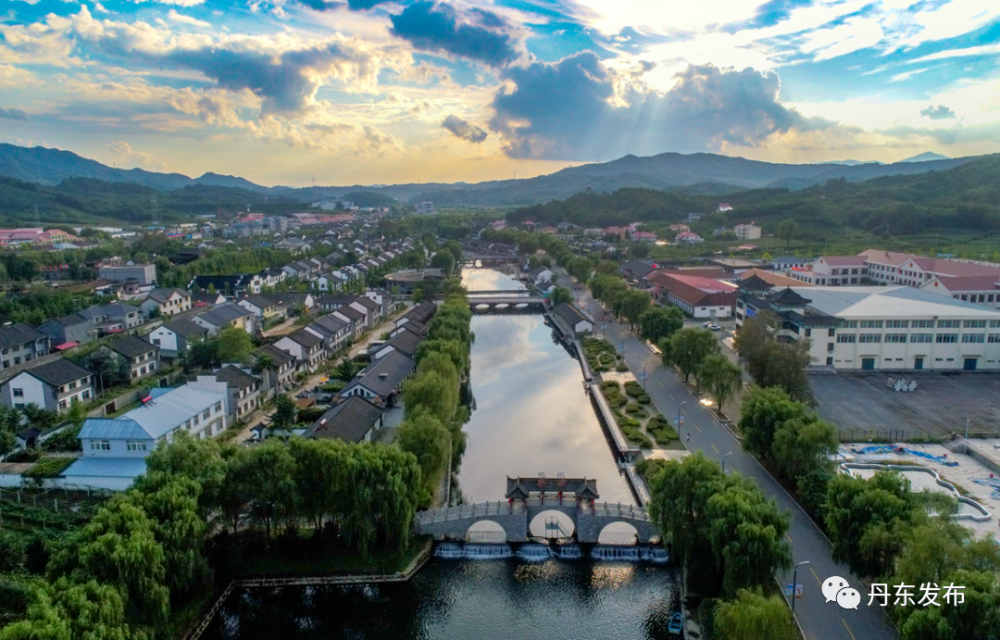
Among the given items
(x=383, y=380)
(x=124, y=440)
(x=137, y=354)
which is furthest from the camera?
(x=137, y=354)

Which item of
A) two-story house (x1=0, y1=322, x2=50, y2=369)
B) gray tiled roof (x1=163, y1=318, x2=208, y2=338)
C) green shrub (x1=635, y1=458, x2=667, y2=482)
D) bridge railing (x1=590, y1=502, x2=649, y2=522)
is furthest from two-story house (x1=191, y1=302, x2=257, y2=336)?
bridge railing (x1=590, y1=502, x2=649, y2=522)

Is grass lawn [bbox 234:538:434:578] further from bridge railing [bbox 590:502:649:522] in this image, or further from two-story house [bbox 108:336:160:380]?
two-story house [bbox 108:336:160:380]


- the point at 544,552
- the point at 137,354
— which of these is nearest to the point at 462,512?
the point at 544,552

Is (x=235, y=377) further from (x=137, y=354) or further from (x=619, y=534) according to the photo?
(x=619, y=534)

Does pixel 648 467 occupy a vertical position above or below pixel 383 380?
below

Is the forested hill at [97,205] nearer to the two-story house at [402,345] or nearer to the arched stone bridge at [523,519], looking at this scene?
the two-story house at [402,345]
